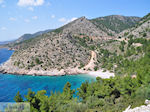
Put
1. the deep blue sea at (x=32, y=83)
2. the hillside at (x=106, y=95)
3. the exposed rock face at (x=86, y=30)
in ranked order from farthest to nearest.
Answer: the exposed rock face at (x=86, y=30), the deep blue sea at (x=32, y=83), the hillside at (x=106, y=95)

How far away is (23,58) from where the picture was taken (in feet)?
252

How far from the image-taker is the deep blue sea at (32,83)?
167ft

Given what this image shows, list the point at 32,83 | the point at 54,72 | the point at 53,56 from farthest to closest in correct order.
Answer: the point at 53,56
the point at 54,72
the point at 32,83

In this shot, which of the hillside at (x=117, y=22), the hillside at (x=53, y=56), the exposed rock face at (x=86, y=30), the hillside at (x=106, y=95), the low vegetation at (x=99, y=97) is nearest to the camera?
the hillside at (x=106, y=95)

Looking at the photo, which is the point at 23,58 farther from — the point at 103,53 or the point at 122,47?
the point at 122,47

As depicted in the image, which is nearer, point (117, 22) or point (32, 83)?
point (32, 83)

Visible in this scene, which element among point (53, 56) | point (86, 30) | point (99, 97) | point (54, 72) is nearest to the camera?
point (99, 97)

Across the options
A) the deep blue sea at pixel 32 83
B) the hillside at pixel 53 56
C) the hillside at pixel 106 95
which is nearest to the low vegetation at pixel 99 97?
the hillside at pixel 106 95

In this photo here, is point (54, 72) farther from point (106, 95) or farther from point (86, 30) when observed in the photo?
point (86, 30)

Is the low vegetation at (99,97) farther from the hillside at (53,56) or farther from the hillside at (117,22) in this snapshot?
the hillside at (117,22)

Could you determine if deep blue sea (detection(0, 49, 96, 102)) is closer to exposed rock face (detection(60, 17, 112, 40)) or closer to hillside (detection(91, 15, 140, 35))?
exposed rock face (detection(60, 17, 112, 40))

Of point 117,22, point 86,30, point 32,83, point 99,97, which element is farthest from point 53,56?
point 117,22

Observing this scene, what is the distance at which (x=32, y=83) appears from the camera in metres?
58.5

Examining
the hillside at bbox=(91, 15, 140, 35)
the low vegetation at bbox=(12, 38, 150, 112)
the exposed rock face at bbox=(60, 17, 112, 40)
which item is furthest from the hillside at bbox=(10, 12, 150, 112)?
the hillside at bbox=(91, 15, 140, 35)
